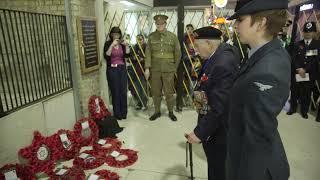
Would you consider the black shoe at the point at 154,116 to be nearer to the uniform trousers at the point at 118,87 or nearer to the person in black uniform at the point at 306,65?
the uniform trousers at the point at 118,87

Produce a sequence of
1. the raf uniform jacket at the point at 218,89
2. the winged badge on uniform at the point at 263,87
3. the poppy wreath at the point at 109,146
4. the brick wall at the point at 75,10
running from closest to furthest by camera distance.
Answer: the winged badge on uniform at the point at 263,87 → the raf uniform jacket at the point at 218,89 → the poppy wreath at the point at 109,146 → the brick wall at the point at 75,10

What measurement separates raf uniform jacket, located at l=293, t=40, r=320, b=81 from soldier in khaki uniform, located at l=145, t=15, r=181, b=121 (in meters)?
1.87

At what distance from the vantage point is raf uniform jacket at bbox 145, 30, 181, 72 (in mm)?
3732

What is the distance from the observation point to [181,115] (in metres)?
4.14

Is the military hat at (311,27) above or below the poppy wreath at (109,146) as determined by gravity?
above

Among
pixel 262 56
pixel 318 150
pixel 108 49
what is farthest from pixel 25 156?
pixel 318 150

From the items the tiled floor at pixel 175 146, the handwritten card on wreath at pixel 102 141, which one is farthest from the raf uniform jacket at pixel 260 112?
the handwritten card on wreath at pixel 102 141

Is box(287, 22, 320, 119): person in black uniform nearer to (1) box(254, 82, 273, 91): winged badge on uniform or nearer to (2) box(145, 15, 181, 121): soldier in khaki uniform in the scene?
(2) box(145, 15, 181, 121): soldier in khaki uniform

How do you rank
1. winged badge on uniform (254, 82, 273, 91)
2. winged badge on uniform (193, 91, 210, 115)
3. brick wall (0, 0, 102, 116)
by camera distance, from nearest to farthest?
winged badge on uniform (254, 82, 273, 91) → winged badge on uniform (193, 91, 210, 115) → brick wall (0, 0, 102, 116)

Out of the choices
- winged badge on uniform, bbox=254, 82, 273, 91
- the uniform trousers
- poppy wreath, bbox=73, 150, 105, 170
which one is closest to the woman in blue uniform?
the uniform trousers

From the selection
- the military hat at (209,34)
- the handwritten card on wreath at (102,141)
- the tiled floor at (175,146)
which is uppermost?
the military hat at (209,34)

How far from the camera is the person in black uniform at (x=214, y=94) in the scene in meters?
1.52

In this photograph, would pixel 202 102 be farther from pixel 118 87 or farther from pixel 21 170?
pixel 118 87

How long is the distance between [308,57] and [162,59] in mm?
2252
